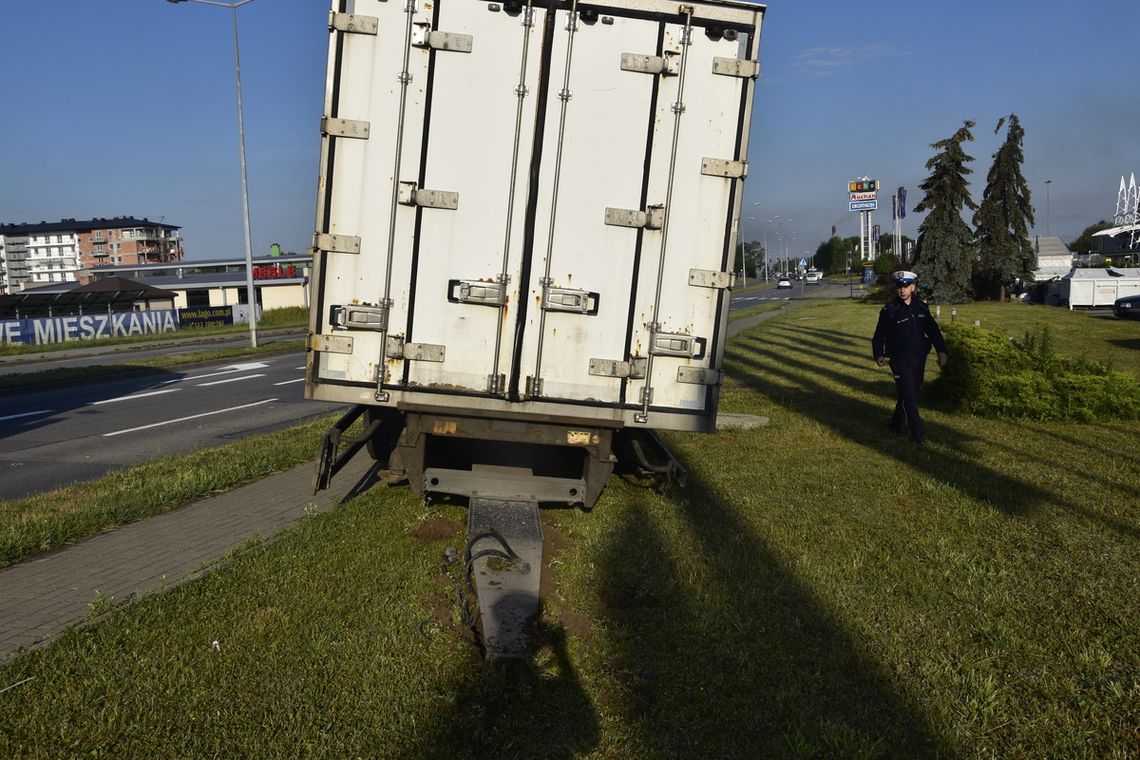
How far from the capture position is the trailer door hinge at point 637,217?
599cm

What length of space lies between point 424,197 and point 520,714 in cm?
338

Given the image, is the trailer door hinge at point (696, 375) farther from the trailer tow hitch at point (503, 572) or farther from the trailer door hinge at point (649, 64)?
the trailer door hinge at point (649, 64)

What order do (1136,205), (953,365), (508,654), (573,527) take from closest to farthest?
(508,654) < (573,527) < (953,365) < (1136,205)

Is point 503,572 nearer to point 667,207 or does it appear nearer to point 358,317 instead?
point 358,317

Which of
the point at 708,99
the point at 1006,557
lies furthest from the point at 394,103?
the point at 1006,557

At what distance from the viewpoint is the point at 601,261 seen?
604 cm

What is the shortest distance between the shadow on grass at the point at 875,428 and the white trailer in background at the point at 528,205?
2.97m

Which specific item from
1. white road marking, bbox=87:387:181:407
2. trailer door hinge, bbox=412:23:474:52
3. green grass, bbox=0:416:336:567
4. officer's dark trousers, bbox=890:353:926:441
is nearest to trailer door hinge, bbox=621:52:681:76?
trailer door hinge, bbox=412:23:474:52

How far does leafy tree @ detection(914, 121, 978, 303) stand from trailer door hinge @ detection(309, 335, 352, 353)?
45903mm

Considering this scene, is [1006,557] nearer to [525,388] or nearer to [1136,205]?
[525,388]

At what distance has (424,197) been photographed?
232 inches

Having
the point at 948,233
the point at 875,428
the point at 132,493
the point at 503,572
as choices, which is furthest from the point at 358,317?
the point at 948,233

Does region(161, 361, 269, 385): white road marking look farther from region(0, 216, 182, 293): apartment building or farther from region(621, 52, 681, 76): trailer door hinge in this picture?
region(0, 216, 182, 293): apartment building

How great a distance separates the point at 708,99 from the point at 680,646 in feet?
11.5
